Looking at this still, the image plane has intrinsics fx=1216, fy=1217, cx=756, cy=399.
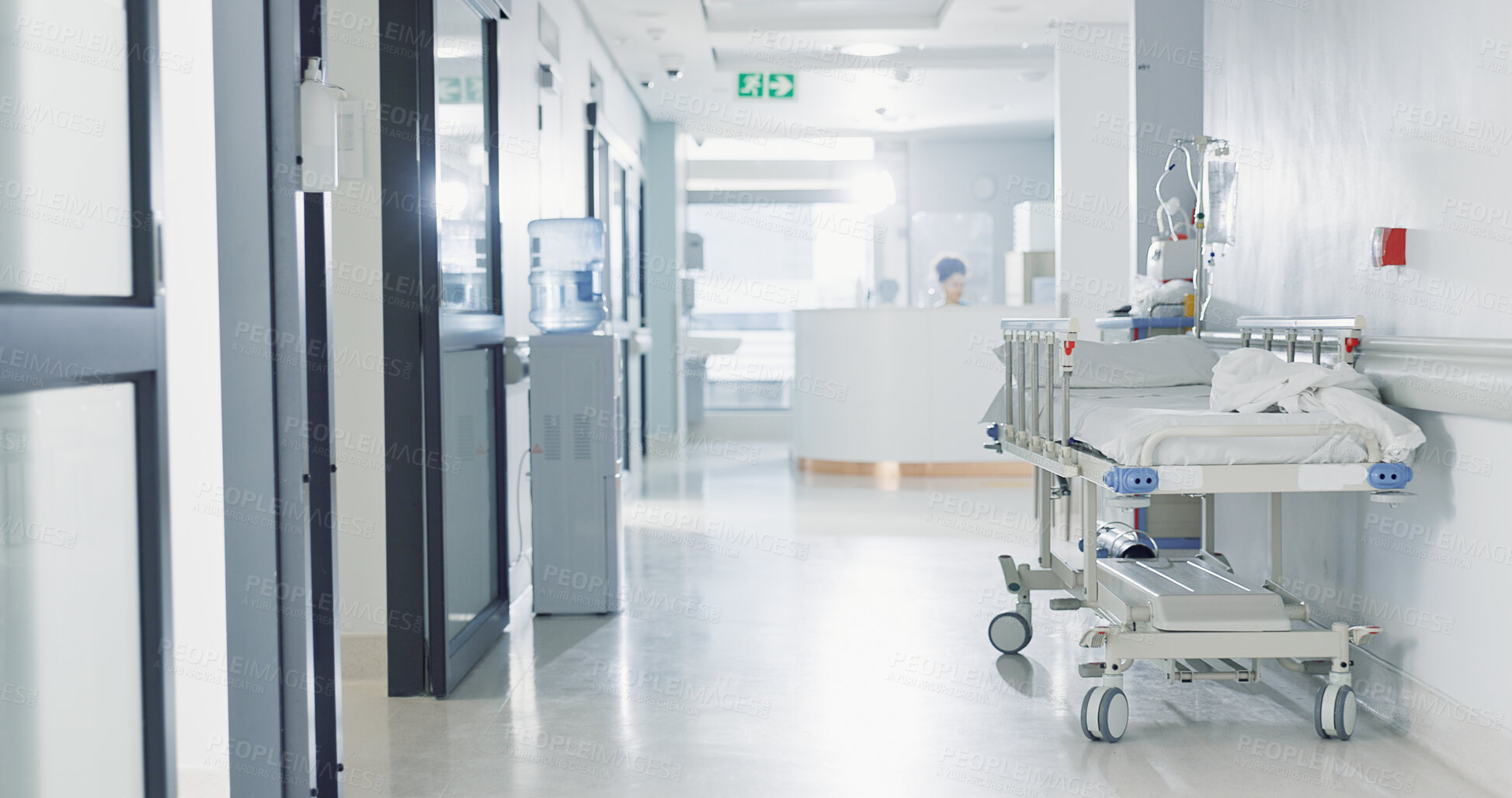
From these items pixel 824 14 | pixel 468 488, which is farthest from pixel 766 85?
pixel 468 488

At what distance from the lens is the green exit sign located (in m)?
9.12

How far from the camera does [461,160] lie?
391cm

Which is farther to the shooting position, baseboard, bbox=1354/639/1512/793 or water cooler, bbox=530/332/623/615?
water cooler, bbox=530/332/623/615

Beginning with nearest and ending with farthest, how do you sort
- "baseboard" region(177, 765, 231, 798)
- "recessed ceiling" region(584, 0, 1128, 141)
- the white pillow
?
"baseboard" region(177, 765, 231, 798), the white pillow, "recessed ceiling" region(584, 0, 1128, 141)

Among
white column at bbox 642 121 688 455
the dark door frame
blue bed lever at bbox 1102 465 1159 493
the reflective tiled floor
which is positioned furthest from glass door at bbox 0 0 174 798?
white column at bbox 642 121 688 455

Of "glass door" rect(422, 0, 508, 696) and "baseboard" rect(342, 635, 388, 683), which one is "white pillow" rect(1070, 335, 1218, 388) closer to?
"glass door" rect(422, 0, 508, 696)

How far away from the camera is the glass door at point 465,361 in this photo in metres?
A: 3.50

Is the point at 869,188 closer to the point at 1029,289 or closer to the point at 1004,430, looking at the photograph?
the point at 1029,289

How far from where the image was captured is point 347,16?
11.4 feet

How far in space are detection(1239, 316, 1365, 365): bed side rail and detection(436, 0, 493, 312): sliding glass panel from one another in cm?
248

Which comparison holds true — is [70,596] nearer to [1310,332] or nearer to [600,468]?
[600,468]

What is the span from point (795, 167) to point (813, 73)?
357cm

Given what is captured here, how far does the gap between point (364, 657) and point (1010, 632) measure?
198 cm

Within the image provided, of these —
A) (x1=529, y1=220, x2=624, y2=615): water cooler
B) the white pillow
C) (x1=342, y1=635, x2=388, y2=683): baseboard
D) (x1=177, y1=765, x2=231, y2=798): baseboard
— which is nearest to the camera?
(x1=177, y1=765, x2=231, y2=798): baseboard
